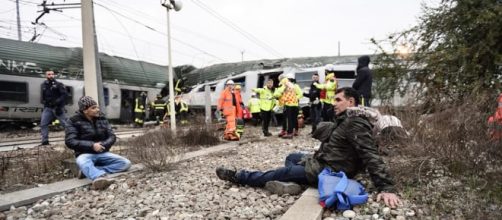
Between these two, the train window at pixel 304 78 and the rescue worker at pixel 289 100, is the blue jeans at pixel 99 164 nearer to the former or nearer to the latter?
the rescue worker at pixel 289 100

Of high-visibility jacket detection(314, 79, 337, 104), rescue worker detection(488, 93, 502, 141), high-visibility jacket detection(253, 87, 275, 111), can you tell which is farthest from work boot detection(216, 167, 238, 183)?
high-visibility jacket detection(253, 87, 275, 111)

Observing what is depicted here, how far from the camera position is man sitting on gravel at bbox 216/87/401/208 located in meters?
2.96

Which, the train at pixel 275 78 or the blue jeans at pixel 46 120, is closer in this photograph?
the blue jeans at pixel 46 120

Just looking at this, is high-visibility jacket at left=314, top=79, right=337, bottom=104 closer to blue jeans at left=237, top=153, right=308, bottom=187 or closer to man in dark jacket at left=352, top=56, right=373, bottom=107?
man in dark jacket at left=352, top=56, right=373, bottom=107

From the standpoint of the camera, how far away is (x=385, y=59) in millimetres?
9094

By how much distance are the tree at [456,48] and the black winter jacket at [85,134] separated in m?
4.87

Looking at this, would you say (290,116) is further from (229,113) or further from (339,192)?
(339,192)

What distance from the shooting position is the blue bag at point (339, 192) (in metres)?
2.87

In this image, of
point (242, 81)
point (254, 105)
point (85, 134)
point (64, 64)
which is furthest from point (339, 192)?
point (64, 64)

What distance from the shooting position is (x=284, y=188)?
3.52m

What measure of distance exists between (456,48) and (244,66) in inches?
373

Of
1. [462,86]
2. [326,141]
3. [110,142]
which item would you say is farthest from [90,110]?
[462,86]

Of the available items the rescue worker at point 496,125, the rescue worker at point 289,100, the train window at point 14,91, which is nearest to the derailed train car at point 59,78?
the train window at point 14,91

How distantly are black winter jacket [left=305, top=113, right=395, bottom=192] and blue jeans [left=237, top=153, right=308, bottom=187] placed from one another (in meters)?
0.12
